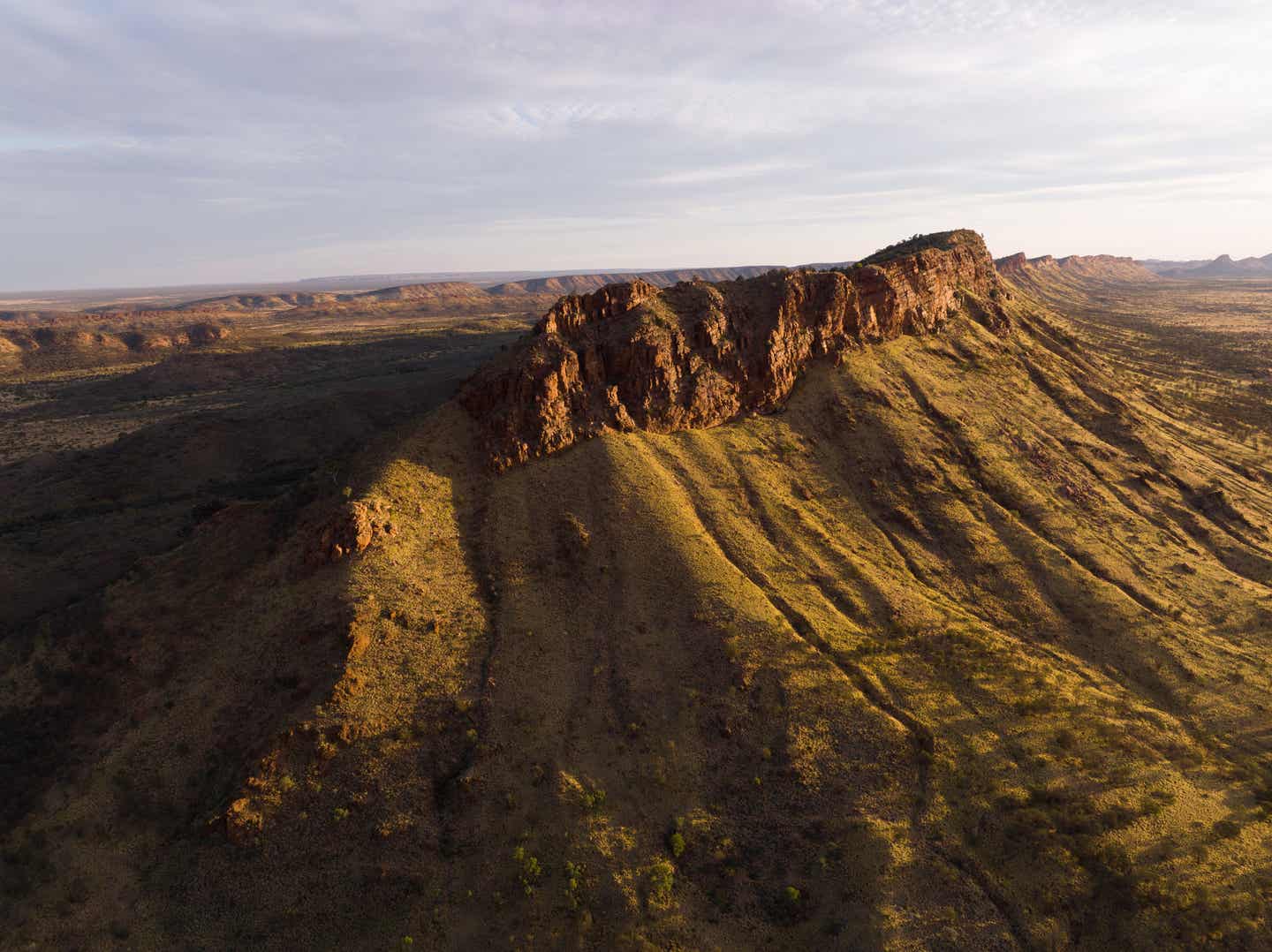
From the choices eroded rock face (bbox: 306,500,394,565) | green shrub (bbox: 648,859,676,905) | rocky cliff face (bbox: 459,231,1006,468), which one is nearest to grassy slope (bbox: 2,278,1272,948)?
green shrub (bbox: 648,859,676,905)

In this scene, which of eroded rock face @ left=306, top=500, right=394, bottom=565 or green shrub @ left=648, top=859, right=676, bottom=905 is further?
eroded rock face @ left=306, top=500, right=394, bottom=565

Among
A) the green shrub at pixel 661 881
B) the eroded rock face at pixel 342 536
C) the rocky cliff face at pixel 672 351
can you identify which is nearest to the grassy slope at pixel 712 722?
the green shrub at pixel 661 881

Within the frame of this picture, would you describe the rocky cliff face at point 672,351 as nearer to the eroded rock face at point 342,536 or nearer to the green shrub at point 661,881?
the eroded rock face at point 342,536

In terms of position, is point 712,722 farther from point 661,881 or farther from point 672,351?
point 672,351

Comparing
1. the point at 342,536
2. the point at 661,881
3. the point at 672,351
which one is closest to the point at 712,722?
the point at 661,881

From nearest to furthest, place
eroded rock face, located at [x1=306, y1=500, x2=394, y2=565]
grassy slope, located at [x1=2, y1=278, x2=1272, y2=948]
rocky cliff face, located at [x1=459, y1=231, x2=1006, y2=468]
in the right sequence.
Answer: grassy slope, located at [x1=2, y1=278, x2=1272, y2=948], eroded rock face, located at [x1=306, y1=500, x2=394, y2=565], rocky cliff face, located at [x1=459, y1=231, x2=1006, y2=468]

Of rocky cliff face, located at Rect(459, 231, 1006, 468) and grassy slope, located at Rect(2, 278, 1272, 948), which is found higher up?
rocky cliff face, located at Rect(459, 231, 1006, 468)

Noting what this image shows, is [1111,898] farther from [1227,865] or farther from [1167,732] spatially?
[1167,732]

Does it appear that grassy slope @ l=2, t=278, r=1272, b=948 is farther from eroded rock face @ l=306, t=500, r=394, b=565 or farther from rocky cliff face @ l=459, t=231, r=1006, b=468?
rocky cliff face @ l=459, t=231, r=1006, b=468
